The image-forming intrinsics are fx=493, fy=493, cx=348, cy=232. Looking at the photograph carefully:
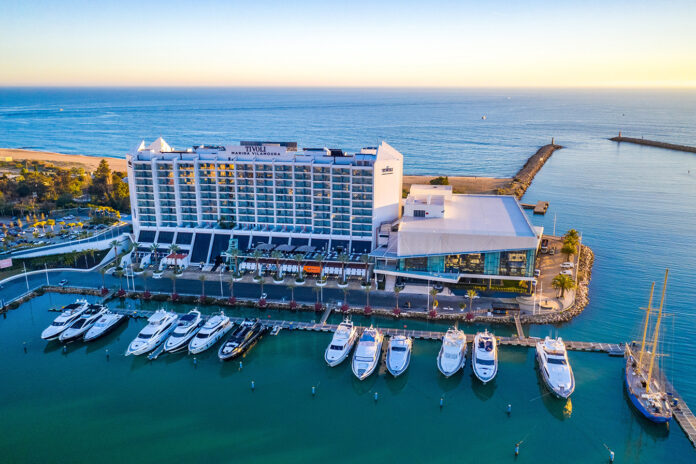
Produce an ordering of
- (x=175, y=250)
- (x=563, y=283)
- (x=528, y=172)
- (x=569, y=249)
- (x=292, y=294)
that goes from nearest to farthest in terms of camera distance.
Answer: (x=563, y=283), (x=292, y=294), (x=175, y=250), (x=569, y=249), (x=528, y=172)

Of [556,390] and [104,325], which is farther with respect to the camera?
[104,325]

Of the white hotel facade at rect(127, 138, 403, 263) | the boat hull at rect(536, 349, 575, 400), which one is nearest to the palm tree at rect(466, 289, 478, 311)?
the boat hull at rect(536, 349, 575, 400)

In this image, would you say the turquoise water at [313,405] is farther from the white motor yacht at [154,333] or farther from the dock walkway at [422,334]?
the white motor yacht at [154,333]

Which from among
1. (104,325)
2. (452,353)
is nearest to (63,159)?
(104,325)

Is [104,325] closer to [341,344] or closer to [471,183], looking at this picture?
[341,344]

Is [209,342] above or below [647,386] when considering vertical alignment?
below

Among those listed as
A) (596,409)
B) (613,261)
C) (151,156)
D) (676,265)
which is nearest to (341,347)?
(596,409)

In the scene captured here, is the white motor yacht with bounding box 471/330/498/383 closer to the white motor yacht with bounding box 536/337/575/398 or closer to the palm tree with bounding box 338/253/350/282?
the white motor yacht with bounding box 536/337/575/398
